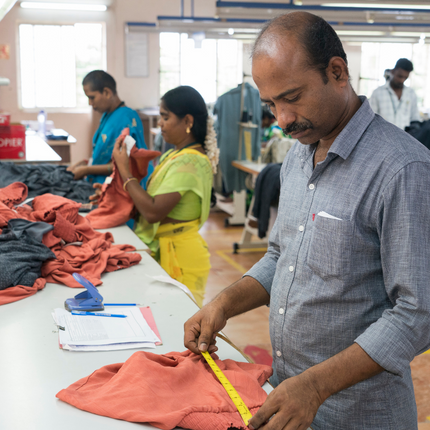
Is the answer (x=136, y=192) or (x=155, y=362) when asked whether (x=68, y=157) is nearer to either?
(x=136, y=192)

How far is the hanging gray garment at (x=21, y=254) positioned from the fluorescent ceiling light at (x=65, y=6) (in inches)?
307

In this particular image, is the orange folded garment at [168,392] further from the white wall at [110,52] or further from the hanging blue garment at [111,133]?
the white wall at [110,52]

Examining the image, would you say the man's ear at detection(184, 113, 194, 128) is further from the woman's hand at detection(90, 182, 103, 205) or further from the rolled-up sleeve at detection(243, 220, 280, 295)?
the rolled-up sleeve at detection(243, 220, 280, 295)

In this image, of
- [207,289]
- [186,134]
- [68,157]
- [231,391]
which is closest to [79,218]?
[186,134]

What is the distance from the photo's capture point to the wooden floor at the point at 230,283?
2.75 meters

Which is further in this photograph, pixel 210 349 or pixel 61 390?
pixel 210 349

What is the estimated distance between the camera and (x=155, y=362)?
3.87 feet

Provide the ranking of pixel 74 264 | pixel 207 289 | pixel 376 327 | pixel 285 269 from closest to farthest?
pixel 376 327
pixel 285 269
pixel 74 264
pixel 207 289

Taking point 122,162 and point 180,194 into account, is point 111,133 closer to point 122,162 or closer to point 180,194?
point 122,162

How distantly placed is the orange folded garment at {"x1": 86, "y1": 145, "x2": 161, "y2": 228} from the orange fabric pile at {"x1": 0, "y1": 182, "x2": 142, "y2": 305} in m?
0.36

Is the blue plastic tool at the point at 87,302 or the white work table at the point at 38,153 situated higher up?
the white work table at the point at 38,153

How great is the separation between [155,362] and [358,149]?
0.67 m

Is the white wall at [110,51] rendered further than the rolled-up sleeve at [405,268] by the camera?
Yes

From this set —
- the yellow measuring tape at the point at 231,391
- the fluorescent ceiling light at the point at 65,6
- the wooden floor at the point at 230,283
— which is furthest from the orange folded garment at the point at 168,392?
the fluorescent ceiling light at the point at 65,6
